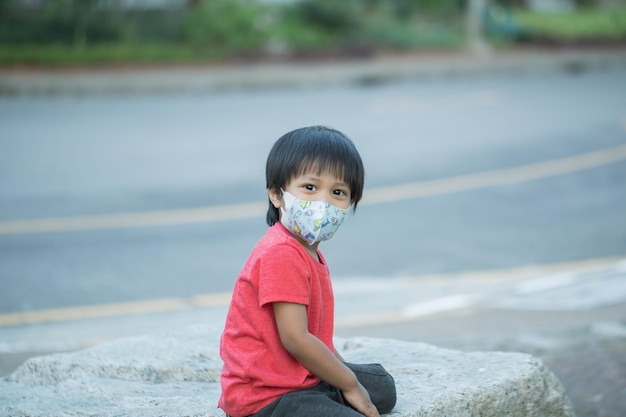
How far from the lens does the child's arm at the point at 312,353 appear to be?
9.83 feet

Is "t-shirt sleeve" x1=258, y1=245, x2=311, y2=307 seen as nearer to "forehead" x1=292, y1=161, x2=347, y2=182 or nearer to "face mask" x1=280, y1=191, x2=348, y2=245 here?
"face mask" x1=280, y1=191, x2=348, y2=245

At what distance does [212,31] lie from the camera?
23062 mm

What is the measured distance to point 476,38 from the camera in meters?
24.8

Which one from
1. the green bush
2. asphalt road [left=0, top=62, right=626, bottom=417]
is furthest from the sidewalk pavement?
the green bush

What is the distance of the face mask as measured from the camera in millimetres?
3113

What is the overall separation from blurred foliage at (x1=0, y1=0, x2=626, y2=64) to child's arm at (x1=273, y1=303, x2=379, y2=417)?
18.5 metres

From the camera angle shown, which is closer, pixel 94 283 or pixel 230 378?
pixel 230 378

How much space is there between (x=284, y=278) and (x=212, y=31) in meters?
20.7

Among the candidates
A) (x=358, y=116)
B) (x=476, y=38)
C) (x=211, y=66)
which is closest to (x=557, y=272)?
(x=358, y=116)

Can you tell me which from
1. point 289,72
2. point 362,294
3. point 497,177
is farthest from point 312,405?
point 289,72

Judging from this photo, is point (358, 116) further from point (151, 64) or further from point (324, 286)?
point (324, 286)

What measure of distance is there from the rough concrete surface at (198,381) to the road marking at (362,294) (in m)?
2.66

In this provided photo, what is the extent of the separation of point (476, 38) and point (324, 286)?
22554 millimetres

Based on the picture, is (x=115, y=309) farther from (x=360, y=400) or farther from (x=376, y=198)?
(x=360, y=400)
